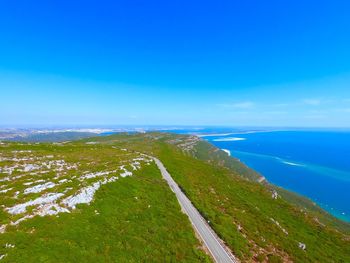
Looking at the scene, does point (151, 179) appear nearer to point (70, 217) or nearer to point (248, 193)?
point (70, 217)

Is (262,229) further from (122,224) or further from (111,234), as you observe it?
(111,234)

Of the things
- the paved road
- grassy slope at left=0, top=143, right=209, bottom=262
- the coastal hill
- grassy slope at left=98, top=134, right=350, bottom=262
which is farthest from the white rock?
grassy slope at left=98, top=134, right=350, bottom=262

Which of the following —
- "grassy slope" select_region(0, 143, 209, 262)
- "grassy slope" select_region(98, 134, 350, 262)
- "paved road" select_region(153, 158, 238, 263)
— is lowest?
"grassy slope" select_region(98, 134, 350, 262)

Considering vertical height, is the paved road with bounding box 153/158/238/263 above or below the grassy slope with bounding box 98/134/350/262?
above

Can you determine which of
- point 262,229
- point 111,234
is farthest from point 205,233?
point 111,234

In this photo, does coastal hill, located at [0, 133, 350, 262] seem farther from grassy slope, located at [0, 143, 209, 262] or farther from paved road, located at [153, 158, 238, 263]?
paved road, located at [153, 158, 238, 263]

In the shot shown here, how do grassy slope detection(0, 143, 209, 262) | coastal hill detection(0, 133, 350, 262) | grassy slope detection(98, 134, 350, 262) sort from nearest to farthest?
1. grassy slope detection(0, 143, 209, 262)
2. coastal hill detection(0, 133, 350, 262)
3. grassy slope detection(98, 134, 350, 262)

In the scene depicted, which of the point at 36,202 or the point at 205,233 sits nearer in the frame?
the point at 36,202

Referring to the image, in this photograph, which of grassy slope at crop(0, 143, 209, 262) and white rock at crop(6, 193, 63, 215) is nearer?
grassy slope at crop(0, 143, 209, 262)
